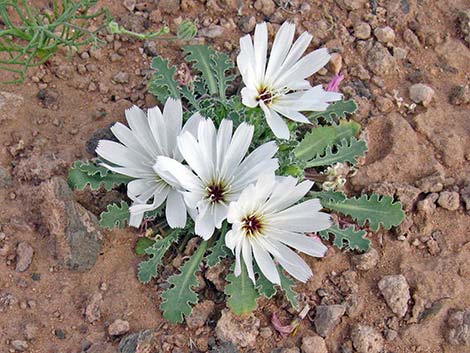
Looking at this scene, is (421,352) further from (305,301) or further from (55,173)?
(55,173)

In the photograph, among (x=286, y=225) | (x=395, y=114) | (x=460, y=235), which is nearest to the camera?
(x=286, y=225)

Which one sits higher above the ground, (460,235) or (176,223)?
(176,223)

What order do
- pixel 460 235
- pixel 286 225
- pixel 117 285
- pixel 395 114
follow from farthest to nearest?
pixel 395 114, pixel 460 235, pixel 117 285, pixel 286 225

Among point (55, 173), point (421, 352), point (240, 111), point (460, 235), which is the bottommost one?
point (421, 352)

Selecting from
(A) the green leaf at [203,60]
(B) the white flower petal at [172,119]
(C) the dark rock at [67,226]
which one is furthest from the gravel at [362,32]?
(C) the dark rock at [67,226]

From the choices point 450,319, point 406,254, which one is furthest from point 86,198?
point 450,319

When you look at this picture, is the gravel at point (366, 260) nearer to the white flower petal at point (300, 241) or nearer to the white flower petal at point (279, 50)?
the white flower petal at point (300, 241)

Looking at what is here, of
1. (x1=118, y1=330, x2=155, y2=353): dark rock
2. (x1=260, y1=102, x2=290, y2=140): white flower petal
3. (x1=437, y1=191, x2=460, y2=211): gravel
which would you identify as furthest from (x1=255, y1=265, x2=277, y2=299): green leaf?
(x1=437, y1=191, x2=460, y2=211): gravel
